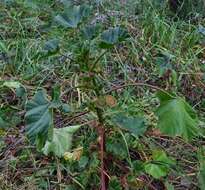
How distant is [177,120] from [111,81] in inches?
38.2

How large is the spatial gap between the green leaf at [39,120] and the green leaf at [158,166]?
399 mm

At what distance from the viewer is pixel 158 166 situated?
163 centimetres

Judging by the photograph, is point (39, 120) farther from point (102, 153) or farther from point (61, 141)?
point (102, 153)

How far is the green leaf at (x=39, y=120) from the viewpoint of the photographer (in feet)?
4.49

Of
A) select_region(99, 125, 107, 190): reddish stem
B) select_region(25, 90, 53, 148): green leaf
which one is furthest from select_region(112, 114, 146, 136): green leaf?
select_region(25, 90, 53, 148): green leaf

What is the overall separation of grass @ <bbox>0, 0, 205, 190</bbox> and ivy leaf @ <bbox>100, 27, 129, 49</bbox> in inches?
4.9

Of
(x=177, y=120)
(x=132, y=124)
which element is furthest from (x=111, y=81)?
(x=177, y=120)

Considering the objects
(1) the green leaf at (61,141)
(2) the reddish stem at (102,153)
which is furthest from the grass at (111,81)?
(1) the green leaf at (61,141)

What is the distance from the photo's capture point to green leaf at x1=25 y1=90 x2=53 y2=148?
4.49ft

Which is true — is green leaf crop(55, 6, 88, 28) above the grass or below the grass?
above

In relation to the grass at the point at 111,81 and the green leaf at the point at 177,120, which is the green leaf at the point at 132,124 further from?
the green leaf at the point at 177,120

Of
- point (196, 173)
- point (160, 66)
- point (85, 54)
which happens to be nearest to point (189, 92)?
point (160, 66)

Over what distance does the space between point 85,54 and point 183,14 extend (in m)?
1.65

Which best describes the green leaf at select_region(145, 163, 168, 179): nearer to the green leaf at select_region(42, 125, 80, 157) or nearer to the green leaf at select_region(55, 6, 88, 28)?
the green leaf at select_region(42, 125, 80, 157)
